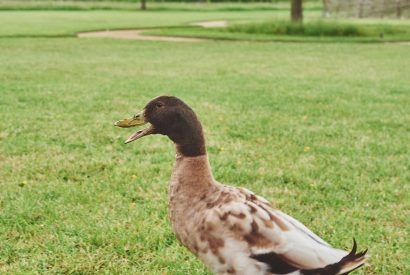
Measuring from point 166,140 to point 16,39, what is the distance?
15.0 meters

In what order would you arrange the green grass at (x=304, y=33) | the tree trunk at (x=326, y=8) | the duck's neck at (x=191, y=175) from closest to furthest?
the duck's neck at (x=191, y=175) → the green grass at (x=304, y=33) → the tree trunk at (x=326, y=8)

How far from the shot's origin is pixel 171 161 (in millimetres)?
A: 5195

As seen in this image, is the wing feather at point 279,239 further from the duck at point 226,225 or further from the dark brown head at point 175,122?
the dark brown head at point 175,122

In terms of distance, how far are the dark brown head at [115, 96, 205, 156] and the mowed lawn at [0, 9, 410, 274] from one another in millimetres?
997

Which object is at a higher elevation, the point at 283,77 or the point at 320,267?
the point at 320,267

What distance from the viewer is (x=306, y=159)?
17.1 feet

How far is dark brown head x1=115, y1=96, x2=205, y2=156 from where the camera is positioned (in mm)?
2453

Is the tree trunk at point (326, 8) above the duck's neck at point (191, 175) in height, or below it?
below

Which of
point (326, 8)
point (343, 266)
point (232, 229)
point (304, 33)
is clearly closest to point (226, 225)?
point (232, 229)

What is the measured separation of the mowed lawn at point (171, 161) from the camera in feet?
11.3

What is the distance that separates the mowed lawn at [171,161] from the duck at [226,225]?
0.91m

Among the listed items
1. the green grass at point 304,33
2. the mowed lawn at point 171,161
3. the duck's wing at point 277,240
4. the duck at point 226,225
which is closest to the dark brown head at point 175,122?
the duck at point 226,225

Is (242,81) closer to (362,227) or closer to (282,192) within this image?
(282,192)

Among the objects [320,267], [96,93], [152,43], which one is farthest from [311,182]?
[152,43]
